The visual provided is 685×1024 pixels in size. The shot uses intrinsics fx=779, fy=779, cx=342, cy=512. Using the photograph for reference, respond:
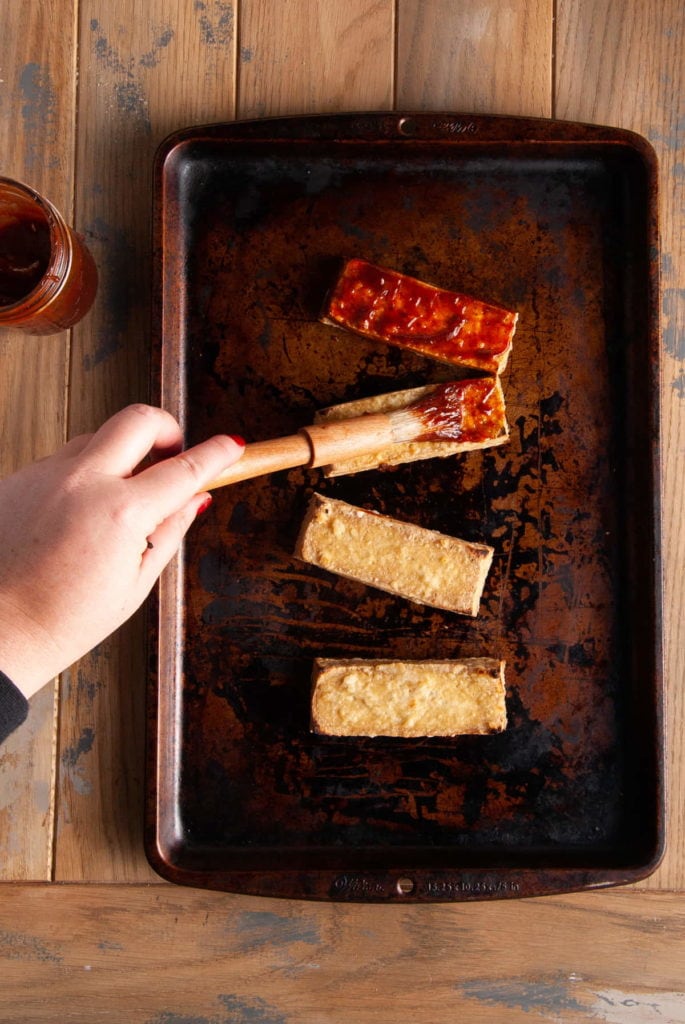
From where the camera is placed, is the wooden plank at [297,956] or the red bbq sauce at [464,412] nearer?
the red bbq sauce at [464,412]

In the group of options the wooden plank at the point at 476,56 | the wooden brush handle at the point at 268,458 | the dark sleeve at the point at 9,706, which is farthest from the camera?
the wooden plank at the point at 476,56

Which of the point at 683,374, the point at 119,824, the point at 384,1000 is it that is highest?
the point at 683,374

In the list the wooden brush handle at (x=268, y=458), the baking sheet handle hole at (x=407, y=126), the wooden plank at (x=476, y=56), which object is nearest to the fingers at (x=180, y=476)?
the wooden brush handle at (x=268, y=458)

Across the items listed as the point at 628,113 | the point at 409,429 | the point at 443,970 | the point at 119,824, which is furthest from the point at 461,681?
the point at 628,113

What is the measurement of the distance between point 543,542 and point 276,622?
0.66 metres

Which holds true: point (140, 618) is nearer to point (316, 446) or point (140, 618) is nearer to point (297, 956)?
point (316, 446)

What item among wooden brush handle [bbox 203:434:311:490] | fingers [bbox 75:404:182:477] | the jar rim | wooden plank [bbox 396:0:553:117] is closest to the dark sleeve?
fingers [bbox 75:404:182:477]

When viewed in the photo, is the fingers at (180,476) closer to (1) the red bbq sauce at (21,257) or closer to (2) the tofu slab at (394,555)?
(2) the tofu slab at (394,555)

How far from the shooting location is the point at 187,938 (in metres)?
1.88

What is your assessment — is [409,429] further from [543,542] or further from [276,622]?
[276,622]

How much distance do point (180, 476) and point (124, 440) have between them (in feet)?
0.41

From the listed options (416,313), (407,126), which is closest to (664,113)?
(407,126)

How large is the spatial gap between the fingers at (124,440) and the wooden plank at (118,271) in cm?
45

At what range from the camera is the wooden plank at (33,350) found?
188cm
